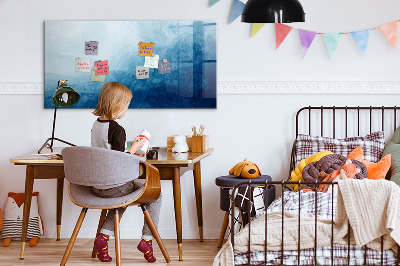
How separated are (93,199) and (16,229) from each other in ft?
3.85

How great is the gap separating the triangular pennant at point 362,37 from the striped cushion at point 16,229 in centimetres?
260

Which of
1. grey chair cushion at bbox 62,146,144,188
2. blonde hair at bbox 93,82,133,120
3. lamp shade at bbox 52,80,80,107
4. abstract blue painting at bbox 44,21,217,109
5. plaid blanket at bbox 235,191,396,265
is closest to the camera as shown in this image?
plaid blanket at bbox 235,191,396,265

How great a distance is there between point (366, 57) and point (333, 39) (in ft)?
0.89

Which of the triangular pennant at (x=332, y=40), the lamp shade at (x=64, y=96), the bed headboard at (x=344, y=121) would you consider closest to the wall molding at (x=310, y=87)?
the bed headboard at (x=344, y=121)

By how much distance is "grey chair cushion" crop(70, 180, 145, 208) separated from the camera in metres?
3.38

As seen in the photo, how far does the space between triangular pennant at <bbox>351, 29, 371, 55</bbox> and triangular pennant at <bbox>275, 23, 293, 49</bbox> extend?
0.45 metres

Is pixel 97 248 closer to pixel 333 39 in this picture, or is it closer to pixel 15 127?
pixel 15 127

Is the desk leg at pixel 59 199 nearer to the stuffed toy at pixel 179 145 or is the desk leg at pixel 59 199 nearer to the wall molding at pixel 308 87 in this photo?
the stuffed toy at pixel 179 145

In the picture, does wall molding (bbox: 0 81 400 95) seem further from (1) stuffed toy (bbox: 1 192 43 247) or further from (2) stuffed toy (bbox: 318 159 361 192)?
(1) stuffed toy (bbox: 1 192 43 247)

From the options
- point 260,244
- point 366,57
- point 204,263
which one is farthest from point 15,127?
point 366,57

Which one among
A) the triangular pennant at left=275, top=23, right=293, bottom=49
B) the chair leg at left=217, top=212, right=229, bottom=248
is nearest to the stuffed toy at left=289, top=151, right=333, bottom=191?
the chair leg at left=217, top=212, right=229, bottom=248

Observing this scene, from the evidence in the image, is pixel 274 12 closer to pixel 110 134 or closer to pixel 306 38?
pixel 110 134

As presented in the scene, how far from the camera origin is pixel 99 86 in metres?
4.43

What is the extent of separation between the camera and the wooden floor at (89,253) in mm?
3756
